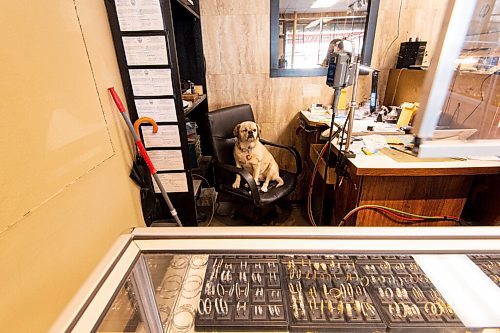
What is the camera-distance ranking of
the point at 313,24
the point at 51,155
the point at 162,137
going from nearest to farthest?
1. the point at 51,155
2. the point at 162,137
3. the point at 313,24

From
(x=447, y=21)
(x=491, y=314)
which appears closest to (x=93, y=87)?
(x=447, y=21)

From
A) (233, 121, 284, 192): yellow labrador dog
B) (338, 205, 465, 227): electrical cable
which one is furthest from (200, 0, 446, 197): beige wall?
(338, 205, 465, 227): electrical cable

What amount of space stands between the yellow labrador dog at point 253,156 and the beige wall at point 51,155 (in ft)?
3.47

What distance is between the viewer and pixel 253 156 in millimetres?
2195

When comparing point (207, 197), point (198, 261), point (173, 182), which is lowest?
point (207, 197)

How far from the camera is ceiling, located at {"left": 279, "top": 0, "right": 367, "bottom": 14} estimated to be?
7.75 feet

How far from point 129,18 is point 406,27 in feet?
7.97

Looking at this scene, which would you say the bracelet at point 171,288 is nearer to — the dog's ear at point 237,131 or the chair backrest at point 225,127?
the chair backrest at point 225,127

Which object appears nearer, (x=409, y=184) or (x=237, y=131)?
(x=409, y=184)

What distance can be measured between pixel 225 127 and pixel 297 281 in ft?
5.28

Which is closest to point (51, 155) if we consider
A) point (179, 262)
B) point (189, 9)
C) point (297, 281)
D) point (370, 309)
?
point (179, 262)

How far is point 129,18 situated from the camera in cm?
139

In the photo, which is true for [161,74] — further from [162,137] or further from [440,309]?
[440,309]

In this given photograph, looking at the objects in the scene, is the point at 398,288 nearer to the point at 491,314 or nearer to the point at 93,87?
the point at 491,314
